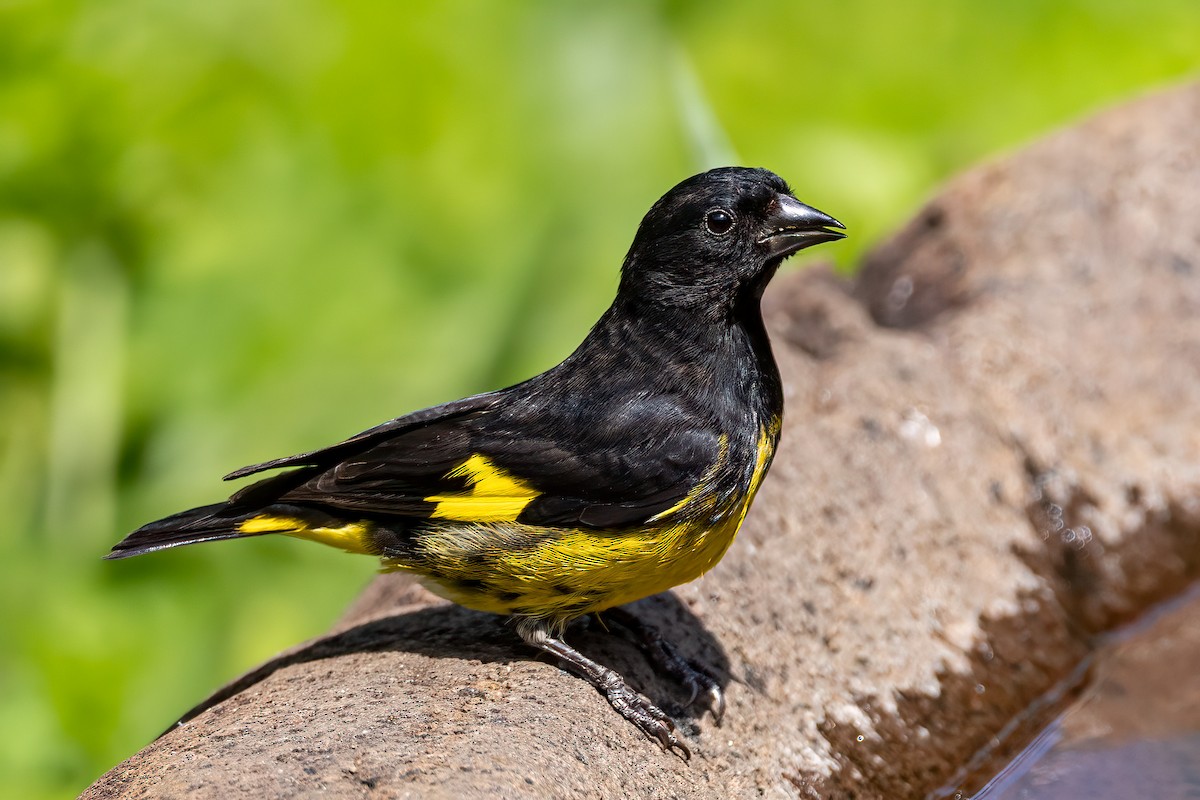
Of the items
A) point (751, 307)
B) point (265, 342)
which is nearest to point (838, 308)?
point (751, 307)

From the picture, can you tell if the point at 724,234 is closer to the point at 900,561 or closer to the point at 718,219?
the point at 718,219

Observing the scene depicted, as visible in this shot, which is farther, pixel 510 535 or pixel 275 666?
pixel 275 666

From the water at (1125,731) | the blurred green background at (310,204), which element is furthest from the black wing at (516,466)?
the blurred green background at (310,204)

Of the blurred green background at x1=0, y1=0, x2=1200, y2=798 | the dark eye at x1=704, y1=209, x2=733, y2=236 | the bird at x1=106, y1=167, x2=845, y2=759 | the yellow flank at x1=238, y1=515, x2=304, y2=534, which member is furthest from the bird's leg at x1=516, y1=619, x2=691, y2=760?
the blurred green background at x1=0, y1=0, x2=1200, y2=798

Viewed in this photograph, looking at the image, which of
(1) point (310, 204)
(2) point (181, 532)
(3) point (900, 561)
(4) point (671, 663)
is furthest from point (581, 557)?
(1) point (310, 204)

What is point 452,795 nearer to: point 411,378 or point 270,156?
point 411,378

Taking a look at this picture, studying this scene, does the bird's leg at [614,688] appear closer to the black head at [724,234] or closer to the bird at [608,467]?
the bird at [608,467]

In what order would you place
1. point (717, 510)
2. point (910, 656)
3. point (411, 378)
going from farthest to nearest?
point (411, 378) < point (910, 656) < point (717, 510)
